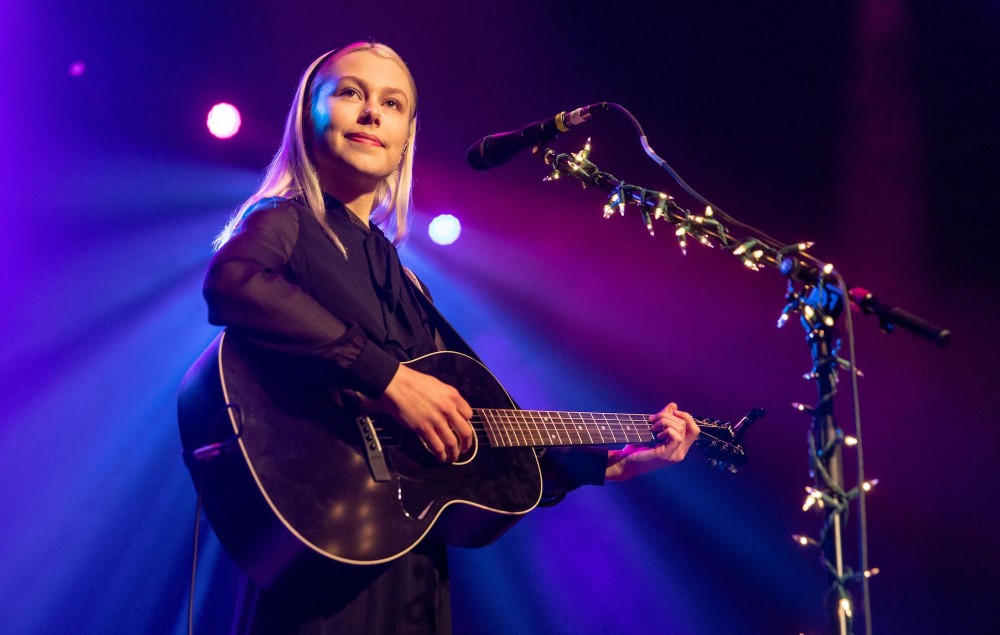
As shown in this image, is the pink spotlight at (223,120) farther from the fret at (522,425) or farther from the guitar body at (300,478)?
the fret at (522,425)

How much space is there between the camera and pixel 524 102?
15.2ft

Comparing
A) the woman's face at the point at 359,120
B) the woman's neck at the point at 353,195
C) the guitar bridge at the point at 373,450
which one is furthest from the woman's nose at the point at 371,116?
the guitar bridge at the point at 373,450

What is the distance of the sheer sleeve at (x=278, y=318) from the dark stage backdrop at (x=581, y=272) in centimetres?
207

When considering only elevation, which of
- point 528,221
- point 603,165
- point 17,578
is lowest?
point 17,578

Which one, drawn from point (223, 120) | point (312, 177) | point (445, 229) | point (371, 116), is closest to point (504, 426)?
point (312, 177)

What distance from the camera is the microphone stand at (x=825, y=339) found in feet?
4.45

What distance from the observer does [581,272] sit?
4.46 meters

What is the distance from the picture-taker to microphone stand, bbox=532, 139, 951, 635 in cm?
136

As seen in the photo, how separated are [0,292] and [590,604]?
3435 mm

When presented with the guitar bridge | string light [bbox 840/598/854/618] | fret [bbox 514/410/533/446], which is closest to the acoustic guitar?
the guitar bridge

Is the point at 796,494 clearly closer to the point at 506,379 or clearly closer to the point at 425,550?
the point at 506,379

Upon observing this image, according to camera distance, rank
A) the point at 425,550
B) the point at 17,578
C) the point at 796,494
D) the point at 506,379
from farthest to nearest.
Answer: the point at 506,379 < the point at 796,494 < the point at 17,578 < the point at 425,550

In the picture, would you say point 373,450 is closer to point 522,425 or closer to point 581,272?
point 522,425

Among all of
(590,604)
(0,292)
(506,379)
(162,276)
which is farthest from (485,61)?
(590,604)
